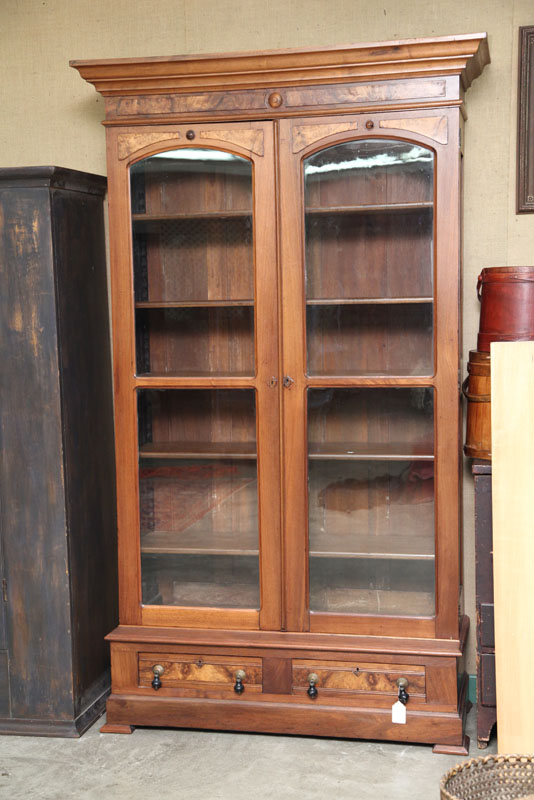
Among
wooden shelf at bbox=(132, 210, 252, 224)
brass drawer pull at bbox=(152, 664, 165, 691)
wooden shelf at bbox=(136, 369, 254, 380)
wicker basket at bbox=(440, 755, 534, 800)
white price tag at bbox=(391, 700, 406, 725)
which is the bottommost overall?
white price tag at bbox=(391, 700, 406, 725)

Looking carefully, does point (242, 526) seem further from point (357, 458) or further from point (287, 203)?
point (287, 203)

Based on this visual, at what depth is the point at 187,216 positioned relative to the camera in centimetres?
320

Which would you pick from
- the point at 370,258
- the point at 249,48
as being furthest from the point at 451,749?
the point at 249,48

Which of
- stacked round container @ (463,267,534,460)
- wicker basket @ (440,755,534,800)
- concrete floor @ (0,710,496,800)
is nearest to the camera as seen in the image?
wicker basket @ (440,755,534,800)

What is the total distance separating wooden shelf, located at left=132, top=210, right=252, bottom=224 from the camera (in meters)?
3.13

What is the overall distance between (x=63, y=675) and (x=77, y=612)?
225 mm

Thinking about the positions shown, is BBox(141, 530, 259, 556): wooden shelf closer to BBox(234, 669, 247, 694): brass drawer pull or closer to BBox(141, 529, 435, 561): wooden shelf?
BBox(141, 529, 435, 561): wooden shelf

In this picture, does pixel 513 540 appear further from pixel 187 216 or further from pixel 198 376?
pixel 187 216

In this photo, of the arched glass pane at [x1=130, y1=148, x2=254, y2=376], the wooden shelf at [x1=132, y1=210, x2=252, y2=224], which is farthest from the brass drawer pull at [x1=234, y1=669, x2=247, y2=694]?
the wooden shelf at [x1=132, y1=210, x2=252, y2=224]

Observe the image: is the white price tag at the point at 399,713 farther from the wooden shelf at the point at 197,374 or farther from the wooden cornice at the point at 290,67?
the wooden cornice at the point at 290,67

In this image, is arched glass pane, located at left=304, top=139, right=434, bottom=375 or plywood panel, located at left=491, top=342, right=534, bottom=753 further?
arched glass pane, located at left=304, top=139, right=434, bottom=375

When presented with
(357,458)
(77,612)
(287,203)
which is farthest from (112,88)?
(77,612)

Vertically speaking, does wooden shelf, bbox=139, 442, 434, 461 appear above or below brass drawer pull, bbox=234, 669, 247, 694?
above

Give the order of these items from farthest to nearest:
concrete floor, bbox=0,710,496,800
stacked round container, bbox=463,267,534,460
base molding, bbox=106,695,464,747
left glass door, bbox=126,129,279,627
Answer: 1. left glass door, bbox=126,129,279,627
2. base molding, bbox=106,695,464,747
3. stacked round container, bbox=463,267,534,460
4. concrete floor, bbox=0,710,496,800
